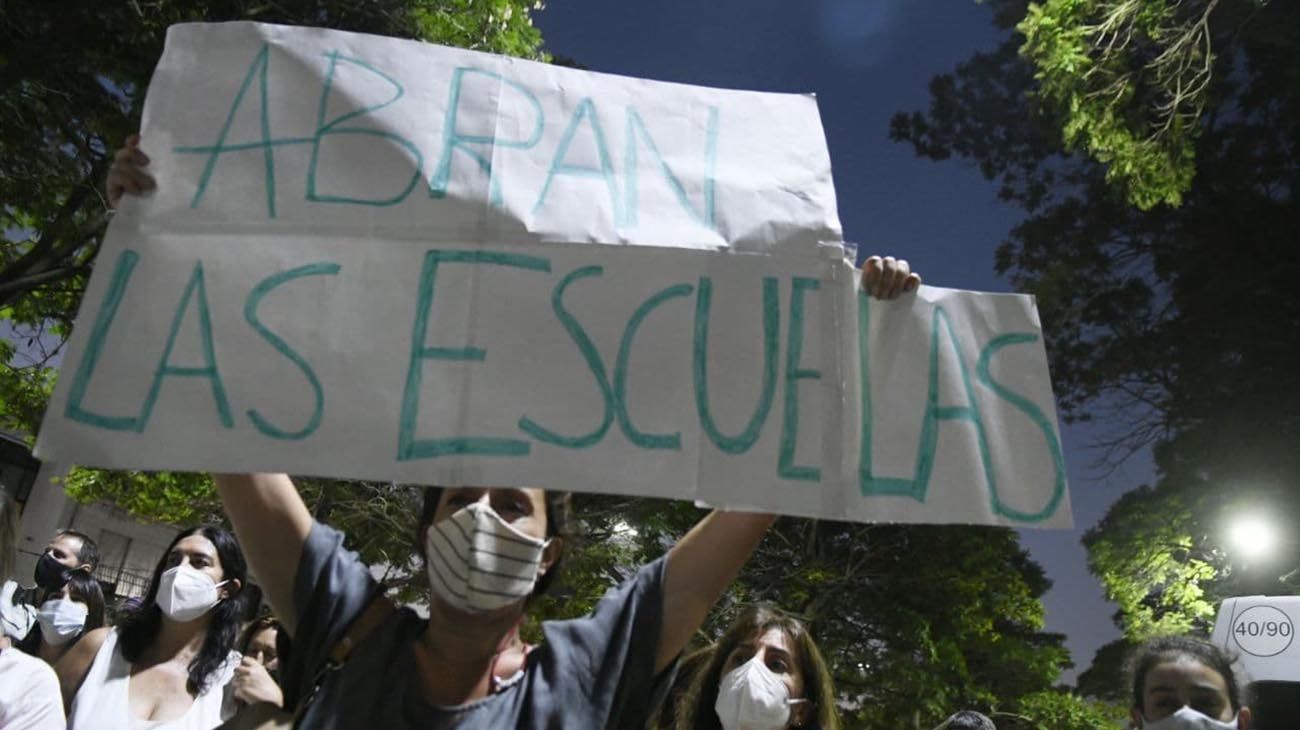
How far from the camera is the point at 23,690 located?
2.31 meters

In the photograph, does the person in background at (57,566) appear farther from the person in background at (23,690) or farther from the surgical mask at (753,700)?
the surgical mask at (753,700)

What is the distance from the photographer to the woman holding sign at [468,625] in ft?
5.20

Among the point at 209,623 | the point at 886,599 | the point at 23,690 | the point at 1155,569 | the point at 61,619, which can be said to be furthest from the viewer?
the point at 886,599

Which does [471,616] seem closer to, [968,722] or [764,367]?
[764,367]

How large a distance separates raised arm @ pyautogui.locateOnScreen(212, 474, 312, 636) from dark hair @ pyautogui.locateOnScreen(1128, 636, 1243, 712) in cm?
275

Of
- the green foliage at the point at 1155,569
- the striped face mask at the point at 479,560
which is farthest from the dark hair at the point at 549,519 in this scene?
the green foliage at the point at 1155,569

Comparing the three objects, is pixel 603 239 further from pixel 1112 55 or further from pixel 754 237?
pixel 1112 55

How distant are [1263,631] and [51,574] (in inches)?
216

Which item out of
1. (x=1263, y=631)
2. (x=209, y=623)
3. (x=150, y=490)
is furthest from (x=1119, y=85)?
(x=150, y=490)

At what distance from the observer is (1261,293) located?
14.6m

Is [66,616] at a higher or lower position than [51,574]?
lower

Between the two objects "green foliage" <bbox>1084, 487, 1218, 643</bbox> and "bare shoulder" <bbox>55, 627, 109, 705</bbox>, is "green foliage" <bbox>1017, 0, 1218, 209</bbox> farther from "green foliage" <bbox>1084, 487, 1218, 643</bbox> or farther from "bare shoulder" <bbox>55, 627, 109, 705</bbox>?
"bare shoulder" <bbox>55, 627, 109, 705</bbox>

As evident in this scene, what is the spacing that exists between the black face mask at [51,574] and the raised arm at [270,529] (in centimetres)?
351

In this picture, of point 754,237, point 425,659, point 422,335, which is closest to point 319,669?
point 425,659
